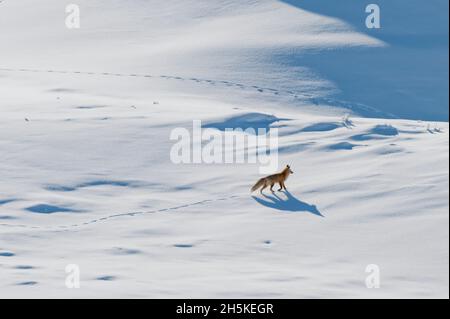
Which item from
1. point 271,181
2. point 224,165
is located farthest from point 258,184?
point 224,165

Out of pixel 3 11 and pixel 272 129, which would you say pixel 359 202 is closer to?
pixel 272 129

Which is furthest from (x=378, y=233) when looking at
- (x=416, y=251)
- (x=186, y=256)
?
(x=186, y=256)

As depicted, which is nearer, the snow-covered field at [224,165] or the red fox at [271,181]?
the snow-covered field at [224,165]

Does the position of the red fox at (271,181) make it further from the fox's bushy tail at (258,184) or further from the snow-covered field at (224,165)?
the snow-covered field at (224,165)

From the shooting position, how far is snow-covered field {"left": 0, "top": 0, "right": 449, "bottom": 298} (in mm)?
9750

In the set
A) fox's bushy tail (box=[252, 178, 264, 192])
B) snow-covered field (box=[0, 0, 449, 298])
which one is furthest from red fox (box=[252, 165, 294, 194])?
snow-covered field (box=[0, 0, 449, 298])

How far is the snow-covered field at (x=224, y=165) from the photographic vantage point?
9750 mm

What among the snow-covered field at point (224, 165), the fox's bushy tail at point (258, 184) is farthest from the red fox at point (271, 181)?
the snow-covered field at point (224, 165)

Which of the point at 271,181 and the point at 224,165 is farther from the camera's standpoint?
the point at 224,165

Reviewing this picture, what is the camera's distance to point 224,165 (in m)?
13.6

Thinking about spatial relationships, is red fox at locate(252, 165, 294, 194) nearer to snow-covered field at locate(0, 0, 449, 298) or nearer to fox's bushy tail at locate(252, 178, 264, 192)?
fox's bushy tail at locate(252, 178, 264, 192)

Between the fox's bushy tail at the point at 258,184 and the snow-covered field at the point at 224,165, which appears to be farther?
the fox's bushy tail at the point at 258,184

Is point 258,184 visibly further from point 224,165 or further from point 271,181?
point 224,165

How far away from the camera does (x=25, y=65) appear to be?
877 inches
